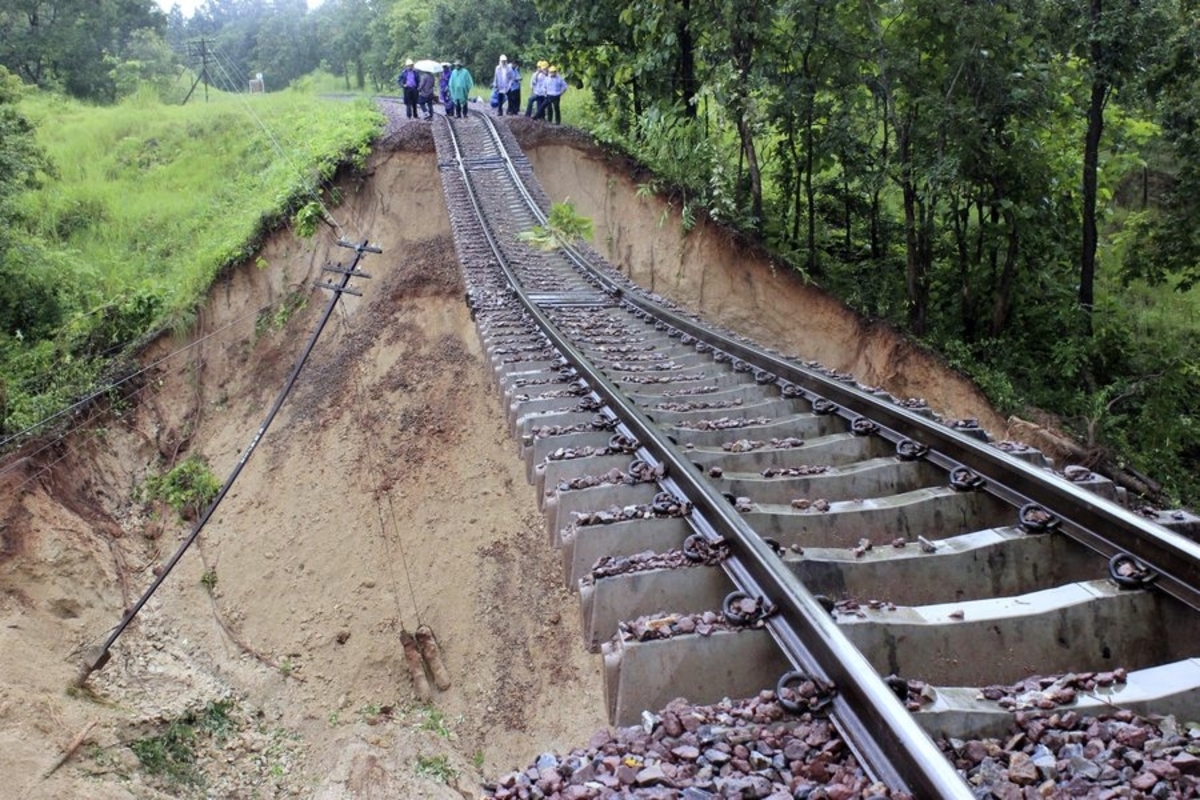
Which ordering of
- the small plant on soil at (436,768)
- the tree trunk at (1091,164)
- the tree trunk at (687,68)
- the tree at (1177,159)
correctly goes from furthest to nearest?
the tree trunk at (687,68) < the tree trunk at (1091,164) < the tree at (1177,159) < the small plant on soil at (436,768)

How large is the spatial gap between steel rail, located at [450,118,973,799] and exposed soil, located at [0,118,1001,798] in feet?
14.1

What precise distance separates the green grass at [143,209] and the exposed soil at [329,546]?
86 cm

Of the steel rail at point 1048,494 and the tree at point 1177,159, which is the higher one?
the tree at point 1177,159

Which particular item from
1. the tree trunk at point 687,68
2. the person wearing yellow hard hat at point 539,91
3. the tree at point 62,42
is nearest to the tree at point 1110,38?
the tree trunk at point 687,68

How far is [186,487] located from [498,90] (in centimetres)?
1509

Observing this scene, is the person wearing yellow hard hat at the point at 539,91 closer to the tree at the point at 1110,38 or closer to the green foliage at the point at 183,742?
the tree at the point at 1110,38

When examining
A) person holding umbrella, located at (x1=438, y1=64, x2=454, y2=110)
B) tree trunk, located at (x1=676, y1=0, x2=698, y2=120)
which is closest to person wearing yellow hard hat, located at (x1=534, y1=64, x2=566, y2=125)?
person holding umbrella, located at (x1=438, y1=64, x2=454, y2=110)

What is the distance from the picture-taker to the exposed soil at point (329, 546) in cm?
733

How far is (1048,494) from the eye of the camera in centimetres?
347

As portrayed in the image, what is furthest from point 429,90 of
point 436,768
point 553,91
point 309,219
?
point 436,768

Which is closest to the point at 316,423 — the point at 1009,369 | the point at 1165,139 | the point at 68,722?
the point at 68,722

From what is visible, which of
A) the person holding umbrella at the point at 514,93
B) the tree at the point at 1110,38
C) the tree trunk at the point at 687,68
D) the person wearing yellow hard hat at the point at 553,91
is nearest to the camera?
the tree at the point at 1110,38

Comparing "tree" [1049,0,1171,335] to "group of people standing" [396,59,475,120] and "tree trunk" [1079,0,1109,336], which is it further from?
"group of people standing" [396,59,475,120]

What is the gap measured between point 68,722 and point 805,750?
298 inches
